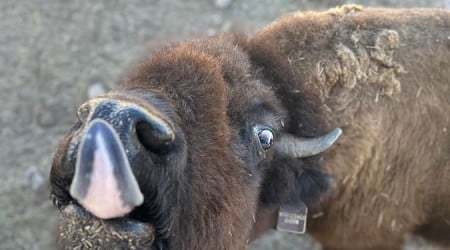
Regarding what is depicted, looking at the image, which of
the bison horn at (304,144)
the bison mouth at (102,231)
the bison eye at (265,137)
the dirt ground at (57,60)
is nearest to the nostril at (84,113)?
the bison mouth at (102,231)

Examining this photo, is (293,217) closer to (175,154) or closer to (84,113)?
(175,154)

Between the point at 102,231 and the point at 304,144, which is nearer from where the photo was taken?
the point at 102,231

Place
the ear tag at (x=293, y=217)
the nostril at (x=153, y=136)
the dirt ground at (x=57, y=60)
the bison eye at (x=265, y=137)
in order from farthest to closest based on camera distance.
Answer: the dirt ground at (x=57, y=60), the ear tag at (x=293, y=217), the bison eye at (x=265, y=137), the nostril at (x=153, y=136)

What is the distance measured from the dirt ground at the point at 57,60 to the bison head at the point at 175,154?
1729 mm

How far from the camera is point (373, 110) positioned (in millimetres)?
2941

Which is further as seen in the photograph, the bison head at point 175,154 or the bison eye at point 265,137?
the bison eye at point 265,137

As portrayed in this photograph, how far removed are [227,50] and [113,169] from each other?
42.9 inches

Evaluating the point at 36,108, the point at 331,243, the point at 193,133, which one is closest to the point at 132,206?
the point at 193,133

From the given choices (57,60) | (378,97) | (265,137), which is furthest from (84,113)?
(57,60)

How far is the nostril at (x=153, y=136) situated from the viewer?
183 centimetres

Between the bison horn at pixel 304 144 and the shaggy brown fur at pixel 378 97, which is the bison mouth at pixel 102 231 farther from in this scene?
the shaggy brown fur at pixel 378 97

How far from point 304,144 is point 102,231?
1084 millimetres

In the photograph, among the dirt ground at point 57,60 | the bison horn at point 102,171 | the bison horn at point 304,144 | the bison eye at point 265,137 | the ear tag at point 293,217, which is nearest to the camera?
the bison horn at point 102,171

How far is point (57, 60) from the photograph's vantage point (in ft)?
16.1
